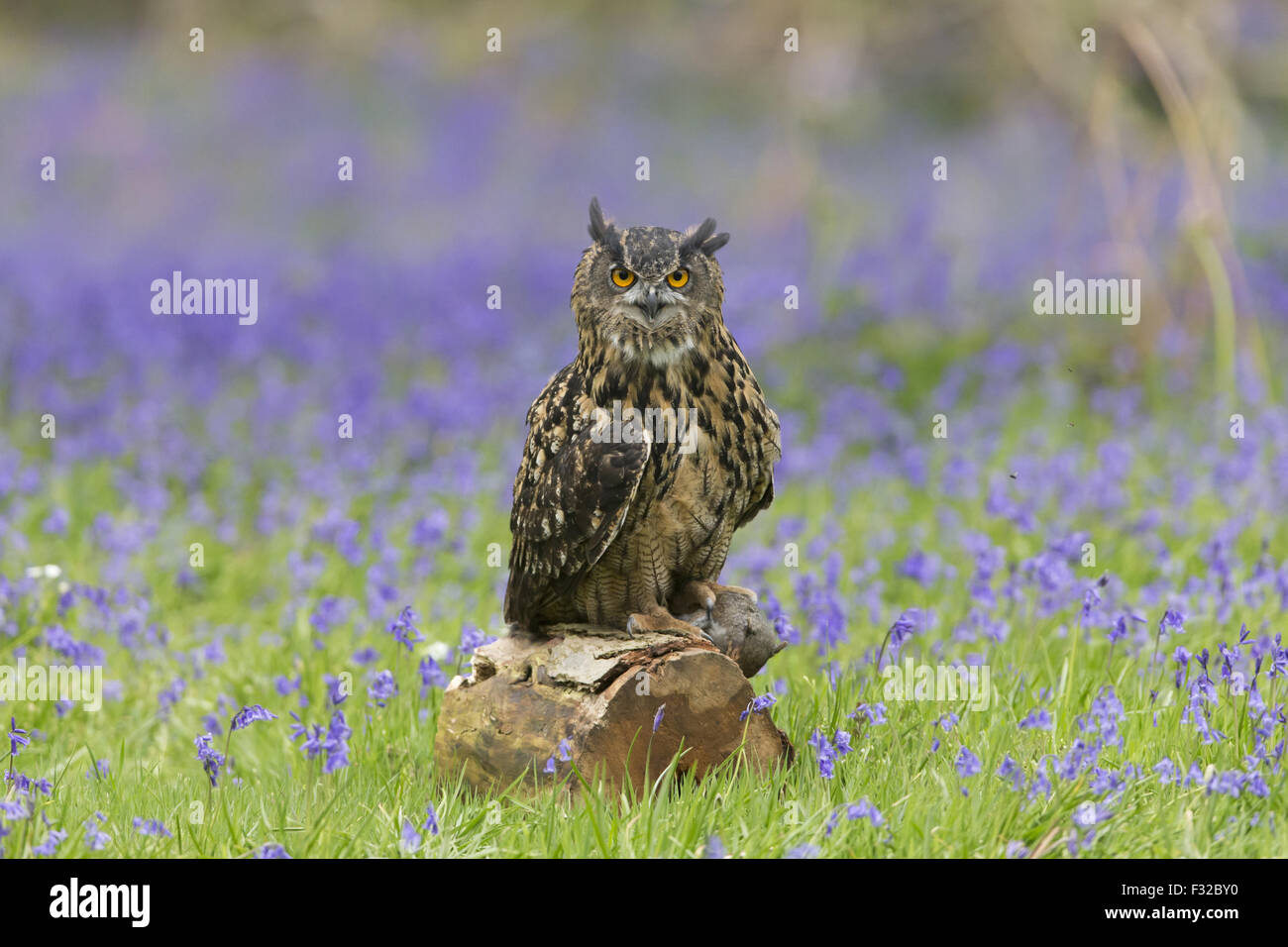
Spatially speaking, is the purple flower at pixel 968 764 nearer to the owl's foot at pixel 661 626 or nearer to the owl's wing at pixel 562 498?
the owl's foot at pixel 661 626

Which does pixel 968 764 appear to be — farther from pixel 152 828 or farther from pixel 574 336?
pixel 574 336

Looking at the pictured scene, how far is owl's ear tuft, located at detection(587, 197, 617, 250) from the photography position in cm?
417

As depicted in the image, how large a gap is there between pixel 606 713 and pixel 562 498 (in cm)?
63

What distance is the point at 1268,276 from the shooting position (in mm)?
12781

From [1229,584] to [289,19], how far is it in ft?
72.7

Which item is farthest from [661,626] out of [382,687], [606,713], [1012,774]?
[1012,774]

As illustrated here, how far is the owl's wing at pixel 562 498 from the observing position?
13.6ft

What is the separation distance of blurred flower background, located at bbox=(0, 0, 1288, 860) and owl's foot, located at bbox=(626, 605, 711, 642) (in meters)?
0.61

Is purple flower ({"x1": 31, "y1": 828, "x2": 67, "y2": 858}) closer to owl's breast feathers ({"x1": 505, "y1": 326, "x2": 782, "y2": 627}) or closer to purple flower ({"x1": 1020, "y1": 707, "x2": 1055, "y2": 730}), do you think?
owl's breast feathers ({"x1": 505, "y1": 326, "x2": 782, "y2": 627})

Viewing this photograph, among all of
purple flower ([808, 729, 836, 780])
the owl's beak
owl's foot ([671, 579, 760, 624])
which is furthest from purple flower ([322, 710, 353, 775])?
the owl's beak

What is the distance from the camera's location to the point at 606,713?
4070 mm

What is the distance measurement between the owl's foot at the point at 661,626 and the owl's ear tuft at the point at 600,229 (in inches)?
43.4
